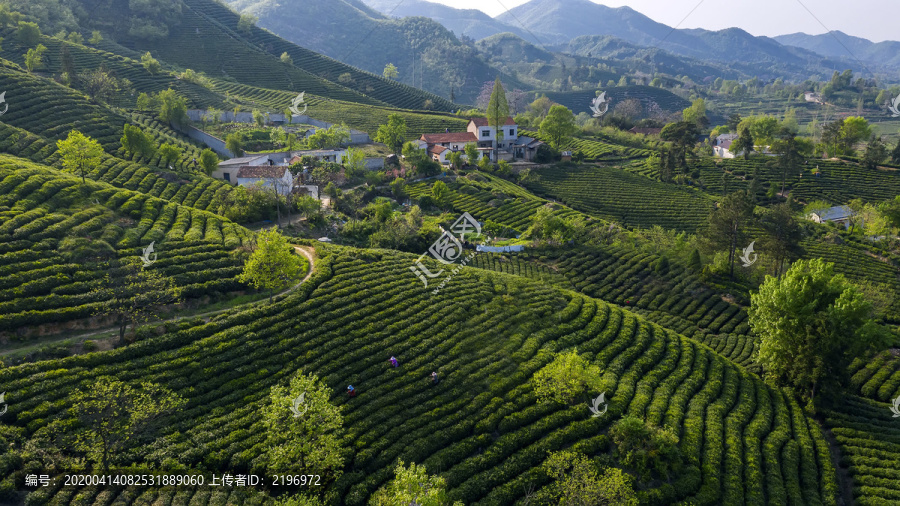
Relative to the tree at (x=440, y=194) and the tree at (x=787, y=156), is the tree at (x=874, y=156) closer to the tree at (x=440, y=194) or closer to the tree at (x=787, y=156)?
the tree at (x=787, y=156)

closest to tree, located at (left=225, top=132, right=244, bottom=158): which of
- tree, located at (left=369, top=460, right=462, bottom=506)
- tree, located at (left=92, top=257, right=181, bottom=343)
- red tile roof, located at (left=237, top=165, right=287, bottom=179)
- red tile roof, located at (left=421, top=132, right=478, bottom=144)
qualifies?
red tile roof, located at (left=237, top=165, right=287, bottom=179)

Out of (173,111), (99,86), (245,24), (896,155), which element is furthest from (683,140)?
(245,24)

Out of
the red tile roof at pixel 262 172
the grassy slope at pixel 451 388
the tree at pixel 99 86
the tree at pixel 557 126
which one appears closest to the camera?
the grassy slope at pixel 451 388

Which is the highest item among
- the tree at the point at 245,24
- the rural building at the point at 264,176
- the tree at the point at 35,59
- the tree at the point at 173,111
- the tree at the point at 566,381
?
the tree at the point at 245,24

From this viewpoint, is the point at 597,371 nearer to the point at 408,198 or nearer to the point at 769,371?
the point at 769,371

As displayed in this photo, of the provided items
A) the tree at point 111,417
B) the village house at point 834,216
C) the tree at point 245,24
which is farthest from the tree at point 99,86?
the village house at point 834,216

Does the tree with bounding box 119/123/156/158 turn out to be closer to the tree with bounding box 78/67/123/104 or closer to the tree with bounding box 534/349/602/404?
the tree with bounding box 78/67/123/104
